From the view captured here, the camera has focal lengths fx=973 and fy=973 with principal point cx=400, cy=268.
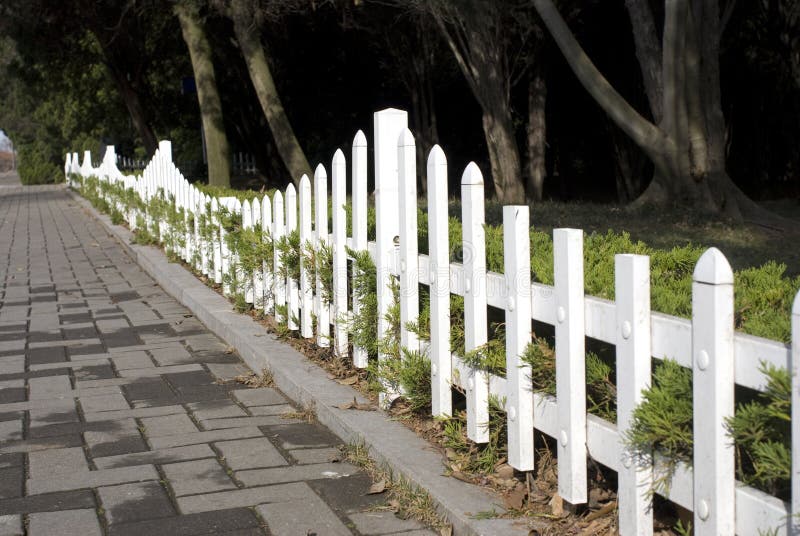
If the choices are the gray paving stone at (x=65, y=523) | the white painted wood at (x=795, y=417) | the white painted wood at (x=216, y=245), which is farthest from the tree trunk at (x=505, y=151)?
the white painted wood at (x=795, y=417)

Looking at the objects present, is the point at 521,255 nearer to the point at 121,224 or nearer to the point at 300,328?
the point at 300,328

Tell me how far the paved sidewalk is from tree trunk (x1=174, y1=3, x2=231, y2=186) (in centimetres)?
843

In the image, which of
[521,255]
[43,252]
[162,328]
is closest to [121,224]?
[43,252]

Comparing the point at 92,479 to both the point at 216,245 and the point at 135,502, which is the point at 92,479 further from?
the point at 216,245

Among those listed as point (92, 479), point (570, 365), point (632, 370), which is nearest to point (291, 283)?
point (92, 479)

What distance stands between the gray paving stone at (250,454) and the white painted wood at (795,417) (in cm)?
252

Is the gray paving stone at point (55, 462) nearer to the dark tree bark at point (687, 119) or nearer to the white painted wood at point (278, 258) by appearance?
the white painted wood at point (278, 258)

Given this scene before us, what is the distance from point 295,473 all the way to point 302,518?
1.78ft

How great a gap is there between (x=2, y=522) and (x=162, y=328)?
161 inches

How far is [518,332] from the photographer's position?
3473mm

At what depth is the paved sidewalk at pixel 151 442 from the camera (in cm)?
373

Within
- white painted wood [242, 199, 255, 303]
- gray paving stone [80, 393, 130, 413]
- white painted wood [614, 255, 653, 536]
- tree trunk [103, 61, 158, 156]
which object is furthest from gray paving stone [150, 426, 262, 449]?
tree trunk [103, 61, 158, 156]

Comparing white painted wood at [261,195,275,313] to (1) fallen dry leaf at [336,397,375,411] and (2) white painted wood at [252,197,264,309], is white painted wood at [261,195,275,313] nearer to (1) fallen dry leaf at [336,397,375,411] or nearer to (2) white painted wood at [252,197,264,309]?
(2) white painted wood at [252,197,264,309]

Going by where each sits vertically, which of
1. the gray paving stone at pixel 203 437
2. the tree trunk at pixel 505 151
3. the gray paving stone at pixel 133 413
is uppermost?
the tree trunk at pixel 505 151
